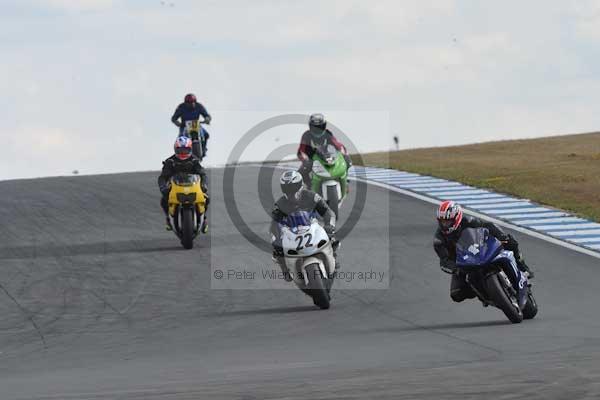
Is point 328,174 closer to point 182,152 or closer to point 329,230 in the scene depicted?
point 182,152

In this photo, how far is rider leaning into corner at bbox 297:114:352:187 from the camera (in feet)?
67.9

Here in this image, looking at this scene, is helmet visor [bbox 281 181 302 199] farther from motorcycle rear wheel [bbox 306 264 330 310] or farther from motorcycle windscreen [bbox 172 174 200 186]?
motorcycle windscreen [bbox 172 174 200 186]

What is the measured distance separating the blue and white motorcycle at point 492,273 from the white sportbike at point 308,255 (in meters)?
1.84

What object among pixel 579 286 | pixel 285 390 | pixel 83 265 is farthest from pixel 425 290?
pixel 285 390

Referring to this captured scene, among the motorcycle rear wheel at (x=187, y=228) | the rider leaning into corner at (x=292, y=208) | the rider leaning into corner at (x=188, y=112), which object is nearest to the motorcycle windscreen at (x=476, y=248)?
the rider leaning into corner at (x=292, y=208)

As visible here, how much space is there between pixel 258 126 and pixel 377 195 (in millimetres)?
7017

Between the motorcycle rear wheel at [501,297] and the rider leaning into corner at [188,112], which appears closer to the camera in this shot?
the motorcycle rear wheel at [501,297]

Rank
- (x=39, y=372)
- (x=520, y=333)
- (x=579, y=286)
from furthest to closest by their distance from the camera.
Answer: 1. (x=579, y=286)
2. (x=520, y=333)
3. (x=39, y=372)

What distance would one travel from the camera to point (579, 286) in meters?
16.5

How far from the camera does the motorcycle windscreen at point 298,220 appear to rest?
48.7 feet

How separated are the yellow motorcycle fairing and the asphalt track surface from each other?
808mm

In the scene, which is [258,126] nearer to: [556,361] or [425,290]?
[425,290]

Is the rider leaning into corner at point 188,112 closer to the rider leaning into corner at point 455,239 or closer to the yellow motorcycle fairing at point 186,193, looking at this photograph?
the yellow motorcycle fairing at point 186,193

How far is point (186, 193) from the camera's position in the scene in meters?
19.3
